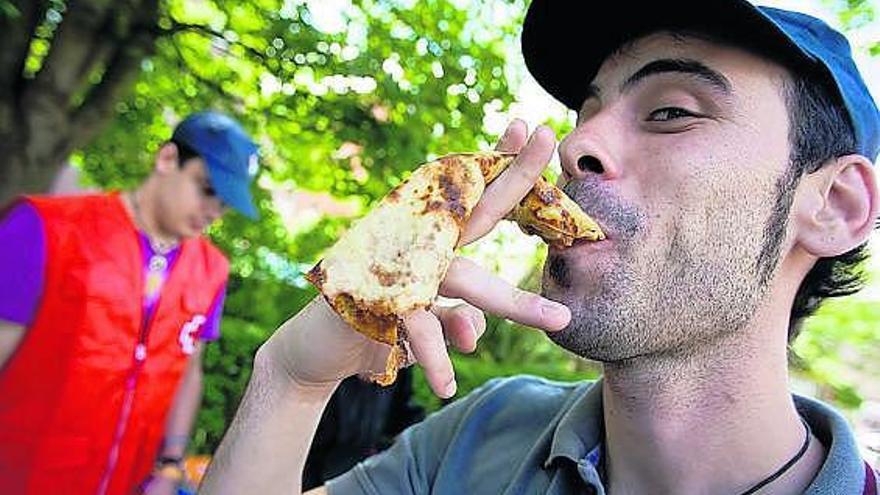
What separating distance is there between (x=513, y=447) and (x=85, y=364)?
158cm

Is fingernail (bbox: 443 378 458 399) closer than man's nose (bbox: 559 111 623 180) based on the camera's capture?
Yes

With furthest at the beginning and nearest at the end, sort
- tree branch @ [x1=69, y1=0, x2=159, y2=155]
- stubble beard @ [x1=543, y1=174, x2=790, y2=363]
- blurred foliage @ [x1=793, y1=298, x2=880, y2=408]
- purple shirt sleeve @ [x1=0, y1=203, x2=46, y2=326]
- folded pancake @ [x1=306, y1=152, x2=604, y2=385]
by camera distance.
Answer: blurred foliage @ [x1=793, y1=298, x2=880, y2=408] < tree branch @ [x1=69, y1=0, x2=159, y2=155] < purple shirt sleeve @ [x1=0, y1=203, x2=46, y2=326] < stubble beard @ [x1=543, y1=174, x2=790, y2=363] < folded pancake @ [x1=306, y1=152, x2=604, y2=385]

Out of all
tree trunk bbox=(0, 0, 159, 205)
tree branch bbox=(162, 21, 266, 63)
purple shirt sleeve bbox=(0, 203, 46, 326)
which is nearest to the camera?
purple shirt sleeve bbox=(0, 203, 46, 326)

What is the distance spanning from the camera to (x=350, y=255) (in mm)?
1281

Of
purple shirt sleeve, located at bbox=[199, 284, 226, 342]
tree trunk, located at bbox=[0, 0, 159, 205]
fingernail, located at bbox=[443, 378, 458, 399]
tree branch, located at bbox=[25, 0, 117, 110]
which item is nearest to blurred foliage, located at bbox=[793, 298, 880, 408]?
purple shirt sleeve, located at bbox=[199, 284, 226, 342]

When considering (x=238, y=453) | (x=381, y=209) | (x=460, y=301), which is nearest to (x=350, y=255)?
(x=381, y=209)

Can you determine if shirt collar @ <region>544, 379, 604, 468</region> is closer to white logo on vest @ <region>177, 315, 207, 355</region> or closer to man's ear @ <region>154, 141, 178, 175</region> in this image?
white logo on vest @ <region>177, 315, 207, 355</region>

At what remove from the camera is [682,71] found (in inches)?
65.6

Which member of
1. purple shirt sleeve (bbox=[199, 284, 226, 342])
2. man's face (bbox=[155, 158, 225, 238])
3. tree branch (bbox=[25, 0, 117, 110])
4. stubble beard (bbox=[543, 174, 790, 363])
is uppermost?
stubble beard (bbox=[543, 174, 790, 363])

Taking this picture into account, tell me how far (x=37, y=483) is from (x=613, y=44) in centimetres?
213

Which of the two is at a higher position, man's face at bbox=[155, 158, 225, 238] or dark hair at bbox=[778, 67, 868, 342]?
dark hair at bbox=[778, 67, 868, 342]

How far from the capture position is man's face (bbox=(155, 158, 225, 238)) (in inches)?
125

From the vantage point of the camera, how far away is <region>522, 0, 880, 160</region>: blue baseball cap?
64.2 inches

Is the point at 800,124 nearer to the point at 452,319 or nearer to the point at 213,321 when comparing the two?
the point at 452,319
